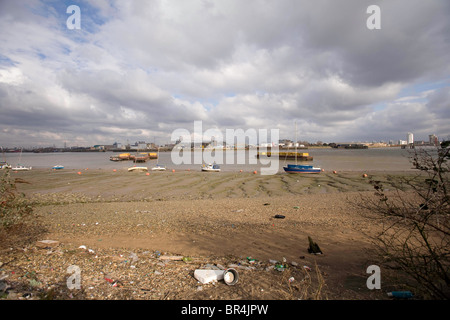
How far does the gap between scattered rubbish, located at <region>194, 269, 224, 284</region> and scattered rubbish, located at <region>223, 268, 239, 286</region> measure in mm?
143

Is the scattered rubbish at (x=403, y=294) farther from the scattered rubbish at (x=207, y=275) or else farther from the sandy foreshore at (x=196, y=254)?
the scattered rubbish at (x=207, y=275)

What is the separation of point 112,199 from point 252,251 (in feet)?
40.8

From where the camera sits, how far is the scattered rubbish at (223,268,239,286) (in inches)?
159

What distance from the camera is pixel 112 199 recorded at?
15438mm

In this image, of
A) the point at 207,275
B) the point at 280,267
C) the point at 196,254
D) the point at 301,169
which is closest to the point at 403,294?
the point at 280,267

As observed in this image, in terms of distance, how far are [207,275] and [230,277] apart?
41 cm

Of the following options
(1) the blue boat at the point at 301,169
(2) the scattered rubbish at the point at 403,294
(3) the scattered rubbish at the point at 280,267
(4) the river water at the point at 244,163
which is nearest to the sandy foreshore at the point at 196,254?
(3) the scattered rubbish at the point at 280,267

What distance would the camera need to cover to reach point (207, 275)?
13.9 ft

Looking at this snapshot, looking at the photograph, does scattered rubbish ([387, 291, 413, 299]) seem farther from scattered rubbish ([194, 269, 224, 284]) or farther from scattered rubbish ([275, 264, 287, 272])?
scattered rubbish ([194, 269, 224, 284])

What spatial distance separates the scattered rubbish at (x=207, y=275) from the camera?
413 centimetres

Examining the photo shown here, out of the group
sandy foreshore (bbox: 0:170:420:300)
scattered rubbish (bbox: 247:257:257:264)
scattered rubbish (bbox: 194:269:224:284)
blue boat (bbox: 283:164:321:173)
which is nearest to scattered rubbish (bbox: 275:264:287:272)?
sandy foreshore (bbox: 0:170:420:300)

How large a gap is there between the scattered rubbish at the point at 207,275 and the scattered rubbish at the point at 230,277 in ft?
0.47
